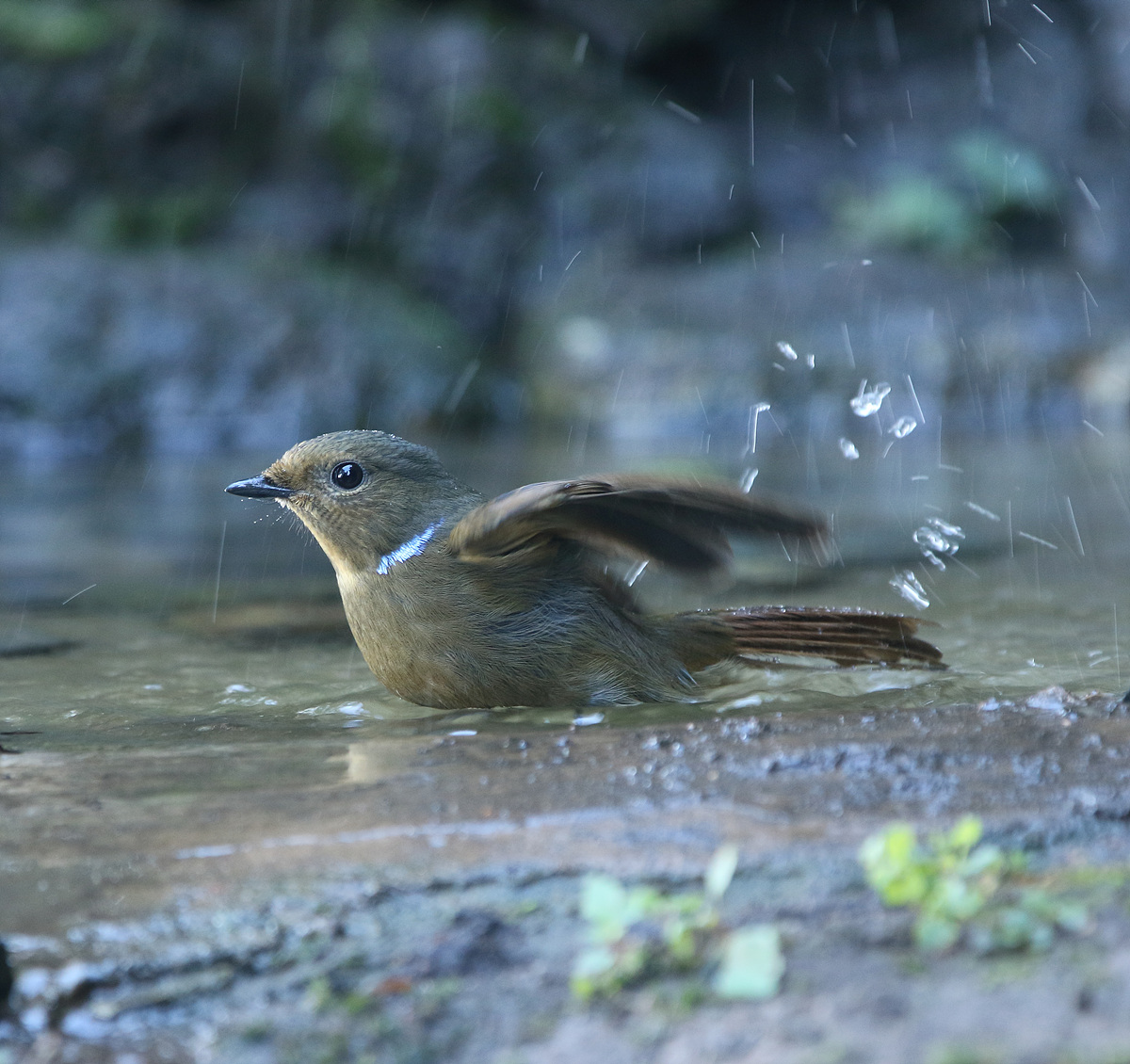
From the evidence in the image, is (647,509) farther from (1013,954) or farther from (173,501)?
(173,501)

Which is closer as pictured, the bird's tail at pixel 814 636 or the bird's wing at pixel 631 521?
the bird's wing at pixel 631 521

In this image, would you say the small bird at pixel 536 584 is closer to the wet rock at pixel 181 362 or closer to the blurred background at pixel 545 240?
the blurred background at pixel 545 240

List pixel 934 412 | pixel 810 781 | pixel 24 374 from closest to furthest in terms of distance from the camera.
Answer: pixel 810 781 → pixel 24 374 → pixel 934 412

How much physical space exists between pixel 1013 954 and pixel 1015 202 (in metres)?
15.9

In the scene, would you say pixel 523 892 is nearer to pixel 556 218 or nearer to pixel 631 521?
pixel 631 521

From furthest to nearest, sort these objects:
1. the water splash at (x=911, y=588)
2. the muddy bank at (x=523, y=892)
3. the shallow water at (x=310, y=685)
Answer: the water splash at (x=911, y=588) → the shallow water at (x=310, y=685) → the muddy bank at (x=523, y=892)

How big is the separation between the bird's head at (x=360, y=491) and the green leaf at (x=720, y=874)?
6.75 feet

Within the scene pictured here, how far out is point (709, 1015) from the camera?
61.3 inches

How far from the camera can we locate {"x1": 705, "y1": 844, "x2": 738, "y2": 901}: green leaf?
5.95 feet

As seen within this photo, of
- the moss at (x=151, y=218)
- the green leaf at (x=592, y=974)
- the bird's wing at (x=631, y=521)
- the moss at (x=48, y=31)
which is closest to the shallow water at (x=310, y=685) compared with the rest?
the bird's wing at (x=631, y=521)

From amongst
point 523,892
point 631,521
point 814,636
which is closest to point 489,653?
point 631,521

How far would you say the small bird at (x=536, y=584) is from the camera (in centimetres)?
334

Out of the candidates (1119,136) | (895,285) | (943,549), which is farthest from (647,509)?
(1119,136)

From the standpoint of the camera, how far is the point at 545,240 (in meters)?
15.3
